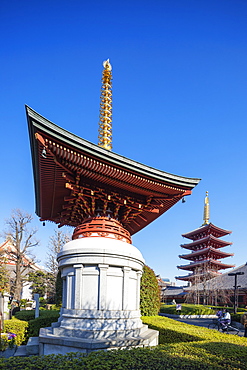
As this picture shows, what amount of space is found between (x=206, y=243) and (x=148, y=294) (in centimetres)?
3567

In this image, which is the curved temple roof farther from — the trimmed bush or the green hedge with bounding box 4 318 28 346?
the green hedge with bounding box 4 318 28 346

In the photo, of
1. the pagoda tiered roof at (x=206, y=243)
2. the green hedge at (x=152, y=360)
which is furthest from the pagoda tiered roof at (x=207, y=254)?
the green hedge at (x=152, y=360)

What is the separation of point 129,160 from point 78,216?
4593mm

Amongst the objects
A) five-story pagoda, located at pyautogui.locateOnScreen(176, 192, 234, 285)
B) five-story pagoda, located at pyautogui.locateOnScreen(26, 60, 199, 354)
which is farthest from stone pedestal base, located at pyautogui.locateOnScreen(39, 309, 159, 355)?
five-story pagoda, located at pyautogui.locateOnScreen(176, 192, 234, 285)

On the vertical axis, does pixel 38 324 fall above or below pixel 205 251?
below

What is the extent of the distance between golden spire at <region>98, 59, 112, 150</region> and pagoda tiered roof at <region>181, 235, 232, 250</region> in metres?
36.2

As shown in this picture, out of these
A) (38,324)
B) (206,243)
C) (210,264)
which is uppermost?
(206,243)

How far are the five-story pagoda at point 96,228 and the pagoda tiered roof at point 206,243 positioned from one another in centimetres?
3799

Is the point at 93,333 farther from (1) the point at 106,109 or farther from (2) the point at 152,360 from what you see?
(1) the point at 106,109

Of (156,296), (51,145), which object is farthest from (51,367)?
(156,296)

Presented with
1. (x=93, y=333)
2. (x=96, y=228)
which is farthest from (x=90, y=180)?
(x=93, y=333)

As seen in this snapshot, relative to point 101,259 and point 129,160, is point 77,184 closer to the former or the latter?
point 129,160

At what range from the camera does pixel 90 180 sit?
1124 centimetres

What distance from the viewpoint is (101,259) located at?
34.9 ft
